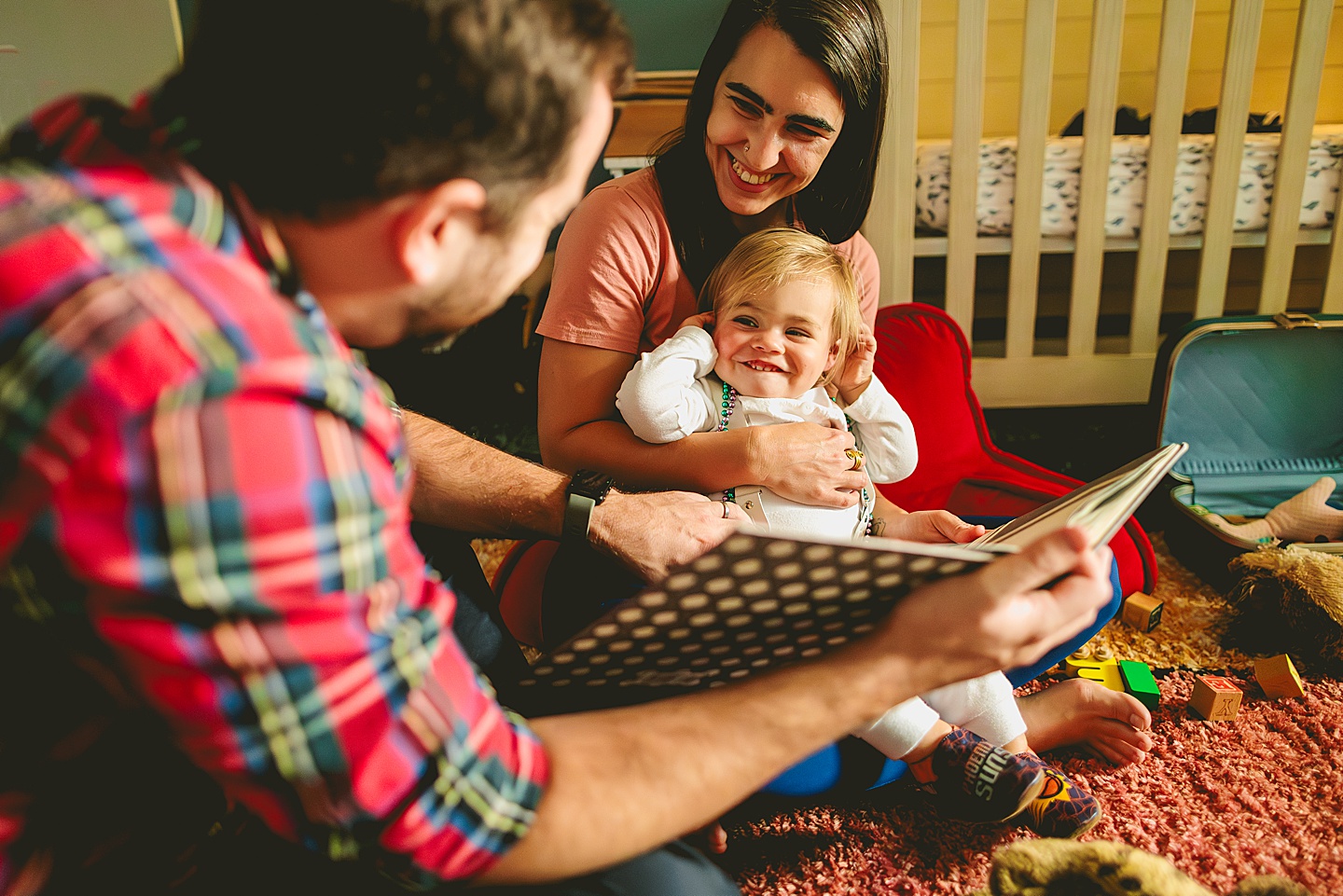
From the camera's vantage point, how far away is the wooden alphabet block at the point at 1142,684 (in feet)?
4.40

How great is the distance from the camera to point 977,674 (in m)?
0.66

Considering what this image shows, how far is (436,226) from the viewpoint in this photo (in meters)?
0.53

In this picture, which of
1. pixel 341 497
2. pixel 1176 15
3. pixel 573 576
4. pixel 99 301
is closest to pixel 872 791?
pixel 573 576

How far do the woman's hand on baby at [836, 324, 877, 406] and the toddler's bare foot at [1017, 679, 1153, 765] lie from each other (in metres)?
0.55

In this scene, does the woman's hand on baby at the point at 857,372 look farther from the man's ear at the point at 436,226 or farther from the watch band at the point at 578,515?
the man's ear at the point at 436,226

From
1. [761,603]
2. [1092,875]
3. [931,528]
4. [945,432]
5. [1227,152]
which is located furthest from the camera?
[1227,152]

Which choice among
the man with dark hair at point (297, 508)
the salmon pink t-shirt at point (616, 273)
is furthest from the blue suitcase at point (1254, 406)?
the man with dark hair at point (297, 508)

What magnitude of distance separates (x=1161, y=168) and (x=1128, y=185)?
0.08 metres

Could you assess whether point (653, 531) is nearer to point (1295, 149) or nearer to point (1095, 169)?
point (1095, 169)

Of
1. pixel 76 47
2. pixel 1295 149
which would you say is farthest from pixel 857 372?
pixel 76 47

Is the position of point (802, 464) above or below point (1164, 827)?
above

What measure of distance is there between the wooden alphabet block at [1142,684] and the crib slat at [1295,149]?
3.96ft

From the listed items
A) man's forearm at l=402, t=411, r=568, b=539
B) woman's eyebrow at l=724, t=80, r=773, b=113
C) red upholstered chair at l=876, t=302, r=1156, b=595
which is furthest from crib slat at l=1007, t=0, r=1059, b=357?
man's forearm at l=402, t=411, r=568, b=539

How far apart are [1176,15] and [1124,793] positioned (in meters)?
1.70
